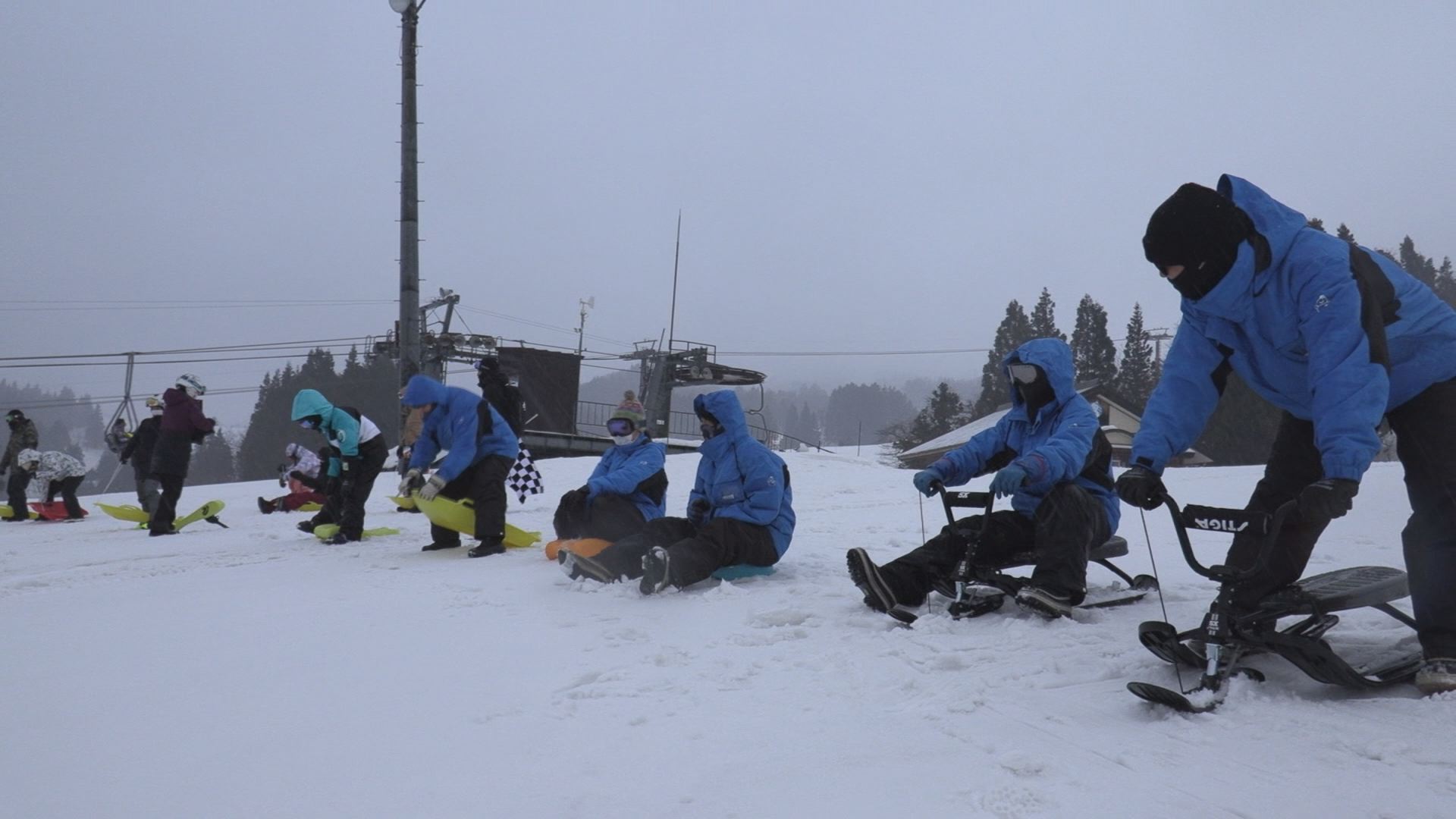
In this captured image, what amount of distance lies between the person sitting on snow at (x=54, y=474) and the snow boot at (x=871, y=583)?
37.2ft

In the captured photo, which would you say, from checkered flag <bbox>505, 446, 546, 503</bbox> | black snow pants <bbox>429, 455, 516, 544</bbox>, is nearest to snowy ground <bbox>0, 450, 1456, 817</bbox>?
black snow pants <bbox>429, 455, 516, 544</bbox>

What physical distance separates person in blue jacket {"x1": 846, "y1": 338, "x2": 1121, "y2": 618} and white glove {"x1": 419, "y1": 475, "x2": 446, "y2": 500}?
3.61 metres

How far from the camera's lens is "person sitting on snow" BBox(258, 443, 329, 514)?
10.6 metres

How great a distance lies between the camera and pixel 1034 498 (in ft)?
13.6

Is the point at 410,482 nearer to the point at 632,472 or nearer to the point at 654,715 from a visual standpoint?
the point at 632,472

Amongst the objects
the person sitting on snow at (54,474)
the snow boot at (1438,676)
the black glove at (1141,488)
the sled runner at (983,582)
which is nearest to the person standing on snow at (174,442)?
the person sitting on snow at (54,474)

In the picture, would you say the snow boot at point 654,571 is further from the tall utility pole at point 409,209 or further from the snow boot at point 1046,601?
the tall utility pole at point 409,209

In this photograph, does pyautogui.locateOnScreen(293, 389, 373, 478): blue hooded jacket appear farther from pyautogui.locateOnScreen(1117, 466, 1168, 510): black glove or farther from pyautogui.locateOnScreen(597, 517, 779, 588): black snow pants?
pyautogui.locateOnScreen(1117, 466, 1168, 510): black glove

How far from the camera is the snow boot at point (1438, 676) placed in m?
2.39

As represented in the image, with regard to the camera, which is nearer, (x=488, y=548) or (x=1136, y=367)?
(x=488, y=548)

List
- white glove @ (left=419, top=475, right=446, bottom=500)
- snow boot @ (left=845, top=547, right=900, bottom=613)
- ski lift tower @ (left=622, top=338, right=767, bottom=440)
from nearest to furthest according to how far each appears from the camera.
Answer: snow boot @ (left=845, top=547, right=900, bottom=613) < white glove @ (left=419, top=475, right=446, bottom=500) < ski lift tower @ (left=622, top=338, right=767, bottom=440)

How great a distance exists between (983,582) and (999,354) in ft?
160

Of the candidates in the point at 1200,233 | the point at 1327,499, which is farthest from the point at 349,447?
the point at 1327,499

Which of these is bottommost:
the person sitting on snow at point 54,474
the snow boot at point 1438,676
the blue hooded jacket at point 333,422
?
the person sitting on snow at point 54,474
